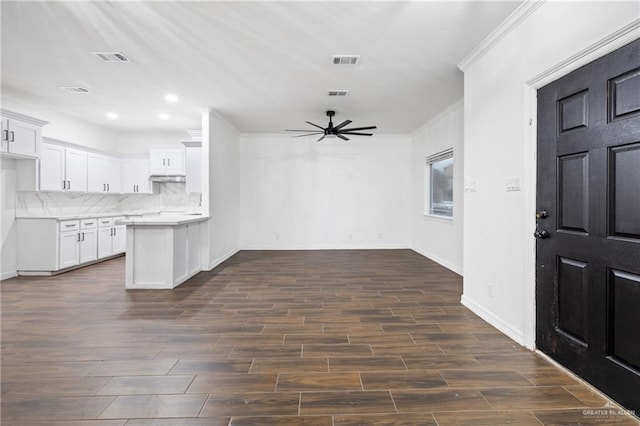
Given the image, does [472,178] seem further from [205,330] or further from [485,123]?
[205,330]

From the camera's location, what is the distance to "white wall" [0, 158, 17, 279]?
15.9 feet

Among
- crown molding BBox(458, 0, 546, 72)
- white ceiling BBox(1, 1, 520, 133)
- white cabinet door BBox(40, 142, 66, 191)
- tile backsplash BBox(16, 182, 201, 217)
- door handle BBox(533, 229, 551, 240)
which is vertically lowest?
door handle BBox(533, 229, 551, 240)

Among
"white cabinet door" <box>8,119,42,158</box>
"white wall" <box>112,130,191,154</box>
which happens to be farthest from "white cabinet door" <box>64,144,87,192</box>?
"white wall" <box>112,130,191,154</box>

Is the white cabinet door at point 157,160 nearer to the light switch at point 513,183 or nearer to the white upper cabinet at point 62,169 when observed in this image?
the white upper cabinet at point 62,169

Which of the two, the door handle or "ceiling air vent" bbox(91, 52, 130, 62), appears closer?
the door handle

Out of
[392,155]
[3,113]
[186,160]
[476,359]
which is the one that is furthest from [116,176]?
[476,359]

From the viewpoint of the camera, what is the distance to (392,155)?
7773mm

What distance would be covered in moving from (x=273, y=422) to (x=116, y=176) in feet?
23.3

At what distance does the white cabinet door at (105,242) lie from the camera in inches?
241

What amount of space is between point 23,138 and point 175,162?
2.59 m

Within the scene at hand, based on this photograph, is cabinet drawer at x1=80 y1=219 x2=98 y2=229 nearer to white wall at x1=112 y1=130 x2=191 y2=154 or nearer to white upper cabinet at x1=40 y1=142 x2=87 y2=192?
white upper cabinet at x1=40 y1=142 x2=87 y2=192

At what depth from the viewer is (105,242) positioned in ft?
20.6

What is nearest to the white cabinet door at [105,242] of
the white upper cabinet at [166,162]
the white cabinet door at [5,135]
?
the white upper cabinet at [166,162]

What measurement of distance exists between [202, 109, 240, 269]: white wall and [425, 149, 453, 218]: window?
419 cm
